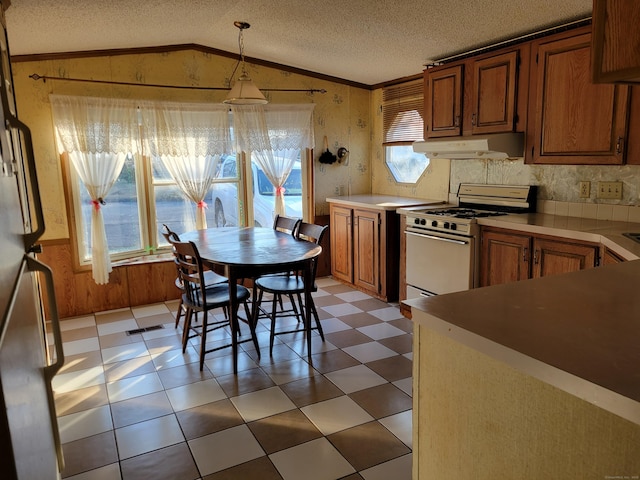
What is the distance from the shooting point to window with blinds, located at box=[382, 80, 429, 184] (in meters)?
4.66

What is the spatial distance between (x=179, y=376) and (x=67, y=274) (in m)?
1.85

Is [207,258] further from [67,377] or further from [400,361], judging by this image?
[400,361]

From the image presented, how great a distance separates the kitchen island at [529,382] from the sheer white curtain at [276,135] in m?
3.68

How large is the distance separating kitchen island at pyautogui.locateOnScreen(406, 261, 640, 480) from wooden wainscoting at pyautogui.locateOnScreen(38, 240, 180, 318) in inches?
143

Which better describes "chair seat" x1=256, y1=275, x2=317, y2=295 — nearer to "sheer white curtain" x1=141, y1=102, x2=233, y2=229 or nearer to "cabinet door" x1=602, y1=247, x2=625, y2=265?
"sheer white curtain" x1=141, y1=102, x2=233, y2=229

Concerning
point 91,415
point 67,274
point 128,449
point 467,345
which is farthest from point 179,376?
point 467,345

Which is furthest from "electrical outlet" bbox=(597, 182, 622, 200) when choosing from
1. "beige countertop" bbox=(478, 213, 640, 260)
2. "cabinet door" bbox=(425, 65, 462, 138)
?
"cabinet door" bbox=(425, 65, 462, 138)

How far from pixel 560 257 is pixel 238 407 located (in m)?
2.03

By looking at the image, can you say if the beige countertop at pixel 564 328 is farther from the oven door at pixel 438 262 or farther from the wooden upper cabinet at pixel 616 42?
the oven door at pixel 438 262

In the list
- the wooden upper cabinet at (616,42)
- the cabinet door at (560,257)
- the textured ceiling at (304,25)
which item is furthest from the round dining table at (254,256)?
the wooden upper cabinet at (616,42)

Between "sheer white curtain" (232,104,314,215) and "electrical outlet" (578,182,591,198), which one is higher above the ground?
"sheer white curtain" (232,104,314,215)

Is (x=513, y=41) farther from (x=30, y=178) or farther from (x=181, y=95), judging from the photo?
(x=30, y=178)

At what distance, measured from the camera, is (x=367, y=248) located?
4574 millimetres

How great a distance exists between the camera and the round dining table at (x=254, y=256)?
115 inches
